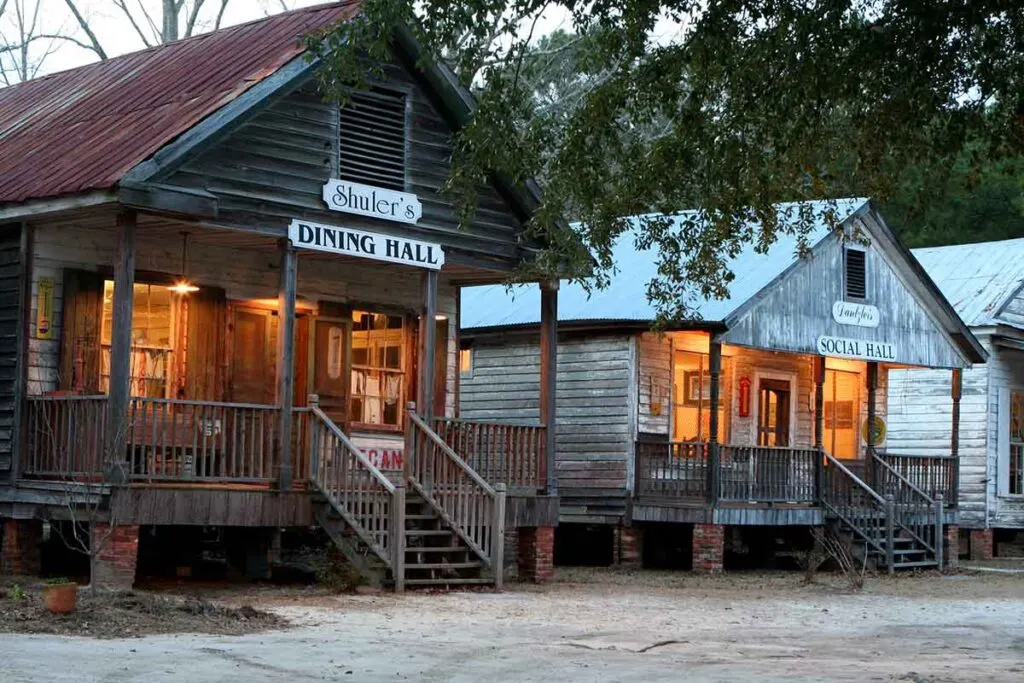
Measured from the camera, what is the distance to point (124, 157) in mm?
19109

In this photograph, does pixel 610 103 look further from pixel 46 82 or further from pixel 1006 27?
pixel 46 82

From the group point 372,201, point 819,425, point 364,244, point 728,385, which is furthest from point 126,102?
point 819,425

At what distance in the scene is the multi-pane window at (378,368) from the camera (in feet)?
80.0

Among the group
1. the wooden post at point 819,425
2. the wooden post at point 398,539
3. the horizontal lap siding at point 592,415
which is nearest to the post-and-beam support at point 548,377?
the horizontal lap siding at point 592,415

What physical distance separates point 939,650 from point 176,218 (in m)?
9.38

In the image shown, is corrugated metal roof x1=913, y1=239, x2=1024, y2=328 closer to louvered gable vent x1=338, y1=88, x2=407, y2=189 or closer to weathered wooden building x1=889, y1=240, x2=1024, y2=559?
weathered wooden building x1=889, y1=240, x2=1024, y2=559

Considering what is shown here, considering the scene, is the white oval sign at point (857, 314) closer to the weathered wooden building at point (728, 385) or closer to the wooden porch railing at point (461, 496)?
the weathered wooden building at point (728, 385)

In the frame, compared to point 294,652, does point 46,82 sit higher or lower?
higher

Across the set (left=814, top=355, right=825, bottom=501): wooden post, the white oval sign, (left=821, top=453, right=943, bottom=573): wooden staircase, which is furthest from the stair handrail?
the white oval sign

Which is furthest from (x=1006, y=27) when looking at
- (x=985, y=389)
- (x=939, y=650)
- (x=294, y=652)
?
(x=985, y=389)

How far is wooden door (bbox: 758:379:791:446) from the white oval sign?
9.13 ft

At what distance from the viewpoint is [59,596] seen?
14883 mm

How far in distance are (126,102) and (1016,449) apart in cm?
2069

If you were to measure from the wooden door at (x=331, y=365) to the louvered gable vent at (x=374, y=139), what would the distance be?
2.70 metres
